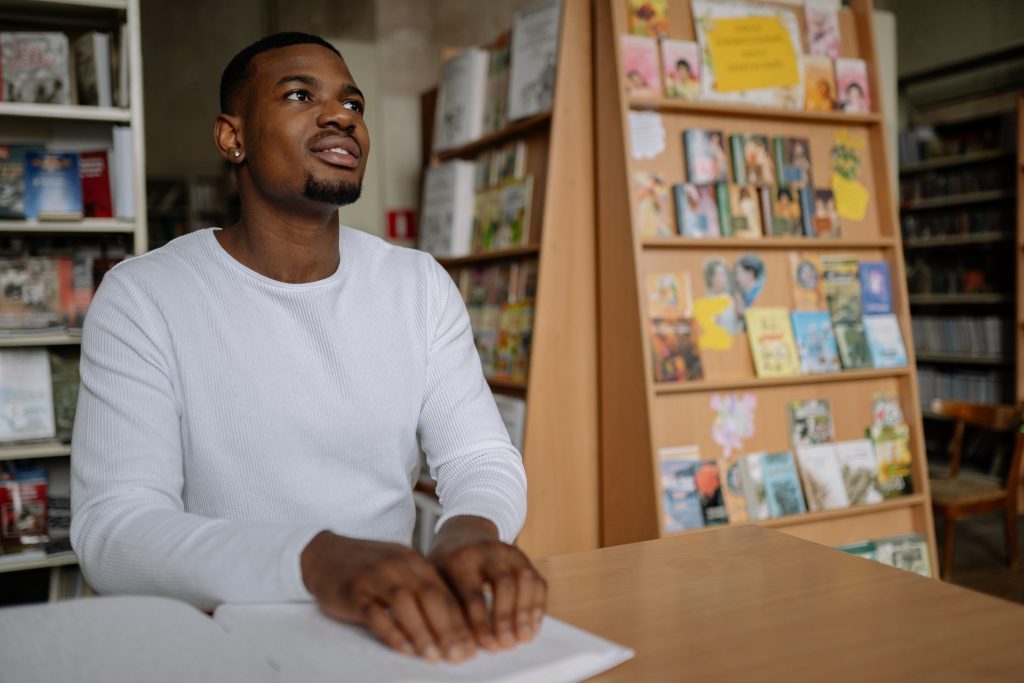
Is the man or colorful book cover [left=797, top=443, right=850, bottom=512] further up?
the man

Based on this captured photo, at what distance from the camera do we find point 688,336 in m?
2.83

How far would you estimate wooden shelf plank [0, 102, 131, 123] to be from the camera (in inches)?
105

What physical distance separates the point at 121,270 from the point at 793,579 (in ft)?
3.21

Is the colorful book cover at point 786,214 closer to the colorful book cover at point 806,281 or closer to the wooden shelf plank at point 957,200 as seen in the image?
the colorful book cover at point 806,281

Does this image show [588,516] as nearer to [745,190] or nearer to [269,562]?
[745,190]

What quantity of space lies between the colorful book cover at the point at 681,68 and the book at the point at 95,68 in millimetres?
1738

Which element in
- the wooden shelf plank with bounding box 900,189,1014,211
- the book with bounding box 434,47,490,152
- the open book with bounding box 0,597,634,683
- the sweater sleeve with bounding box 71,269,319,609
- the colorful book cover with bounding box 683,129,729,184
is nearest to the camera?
the open book with bounding box 0,597,634,683

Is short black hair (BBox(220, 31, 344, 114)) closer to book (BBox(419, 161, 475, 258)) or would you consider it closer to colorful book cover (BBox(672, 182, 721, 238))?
colorful book cover (BBox(672, 182, 721, 238))


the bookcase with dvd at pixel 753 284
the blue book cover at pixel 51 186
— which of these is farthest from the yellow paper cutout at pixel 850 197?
the blue book cover at pixel 51 186

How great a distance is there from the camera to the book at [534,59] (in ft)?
9.78

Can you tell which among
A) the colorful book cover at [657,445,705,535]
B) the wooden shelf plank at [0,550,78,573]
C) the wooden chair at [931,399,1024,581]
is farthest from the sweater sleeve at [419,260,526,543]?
the wooden chair at [931,399,1024,581]

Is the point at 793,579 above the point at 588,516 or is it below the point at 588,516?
above

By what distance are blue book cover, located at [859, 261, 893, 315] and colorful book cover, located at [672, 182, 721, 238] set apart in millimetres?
609

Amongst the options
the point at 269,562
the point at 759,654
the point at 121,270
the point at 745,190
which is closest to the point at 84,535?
the point at 269,562
